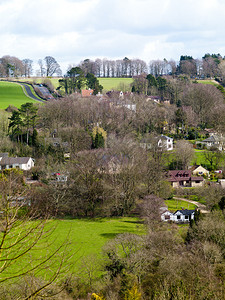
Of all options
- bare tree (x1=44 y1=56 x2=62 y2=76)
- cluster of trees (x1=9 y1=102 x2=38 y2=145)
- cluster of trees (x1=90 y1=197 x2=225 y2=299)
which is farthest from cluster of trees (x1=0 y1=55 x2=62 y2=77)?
cluster of trees (x1=90 y1=197 x2=225 y2=299)

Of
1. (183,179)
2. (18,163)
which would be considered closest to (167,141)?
(183,179)

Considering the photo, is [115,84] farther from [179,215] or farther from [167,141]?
[179,215]

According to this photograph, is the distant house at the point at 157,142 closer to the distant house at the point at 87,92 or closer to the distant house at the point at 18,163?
the distant house at the point at 18,163

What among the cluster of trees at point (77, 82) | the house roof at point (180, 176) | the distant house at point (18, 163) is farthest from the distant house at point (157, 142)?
the cluster of trees at point (77, 82)

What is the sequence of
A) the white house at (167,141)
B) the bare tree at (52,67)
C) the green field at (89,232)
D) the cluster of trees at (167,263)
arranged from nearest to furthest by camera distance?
1. the cluster of trees at (167,263)
2. the green field at (89,232)
3. the white house at (167,141)
4. the bare tree at (52,67)

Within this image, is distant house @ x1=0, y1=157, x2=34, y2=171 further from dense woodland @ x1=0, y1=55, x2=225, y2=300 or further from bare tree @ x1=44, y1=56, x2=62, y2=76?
bare tree @ x1=44, y1=56, x2=62, y2=76

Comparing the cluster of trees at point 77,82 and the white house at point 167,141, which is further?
the cluster of trees at point 77,82

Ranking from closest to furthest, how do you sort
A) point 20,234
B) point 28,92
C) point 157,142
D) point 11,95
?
point 20,234, point 157,142, point 11,95, point 28,92
